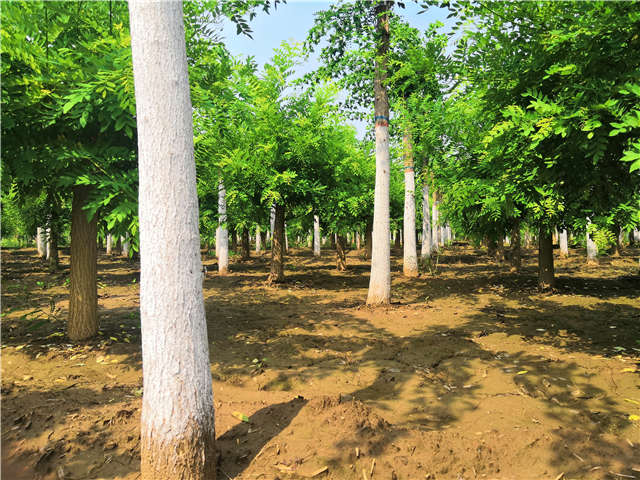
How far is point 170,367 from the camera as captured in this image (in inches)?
112

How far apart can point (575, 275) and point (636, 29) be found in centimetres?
1307

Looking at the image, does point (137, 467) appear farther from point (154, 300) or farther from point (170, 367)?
point (154, 300)

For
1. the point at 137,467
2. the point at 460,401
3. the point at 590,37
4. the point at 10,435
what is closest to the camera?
the point at 137,467

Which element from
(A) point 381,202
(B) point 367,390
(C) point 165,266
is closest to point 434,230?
(A) point 381,202

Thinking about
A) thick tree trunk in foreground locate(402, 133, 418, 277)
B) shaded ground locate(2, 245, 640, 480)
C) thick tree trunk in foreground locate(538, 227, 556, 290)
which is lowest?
shaded ground locate(2, 245, 640, 480)

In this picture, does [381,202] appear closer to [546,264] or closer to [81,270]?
[546,264]

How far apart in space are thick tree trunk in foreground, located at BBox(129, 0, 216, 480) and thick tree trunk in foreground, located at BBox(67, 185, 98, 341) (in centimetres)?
457

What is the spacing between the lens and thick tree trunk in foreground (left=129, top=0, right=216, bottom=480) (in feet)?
9.30

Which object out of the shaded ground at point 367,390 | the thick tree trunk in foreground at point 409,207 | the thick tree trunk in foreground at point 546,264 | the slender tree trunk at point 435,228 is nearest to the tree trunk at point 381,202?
the shaded ground at point 367,390

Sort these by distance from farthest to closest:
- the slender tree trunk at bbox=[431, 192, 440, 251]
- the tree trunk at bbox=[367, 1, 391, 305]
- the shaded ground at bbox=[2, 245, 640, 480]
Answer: the slender tree trunk at bbox=[431, 192, 440, 251] < the tree trunk at bbox=[367, 1, 391, 305] < the shaded ground at bbox=[2, 245, 640, 480]


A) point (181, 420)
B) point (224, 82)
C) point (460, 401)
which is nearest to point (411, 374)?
point (460, 401)

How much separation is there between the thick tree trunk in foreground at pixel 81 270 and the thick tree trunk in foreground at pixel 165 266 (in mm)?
4573

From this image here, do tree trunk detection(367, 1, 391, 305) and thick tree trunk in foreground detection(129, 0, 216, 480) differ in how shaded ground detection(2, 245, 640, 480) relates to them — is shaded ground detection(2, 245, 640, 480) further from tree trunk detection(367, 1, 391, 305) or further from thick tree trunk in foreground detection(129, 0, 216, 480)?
tree trunk detection(367, 1, 391, 305)

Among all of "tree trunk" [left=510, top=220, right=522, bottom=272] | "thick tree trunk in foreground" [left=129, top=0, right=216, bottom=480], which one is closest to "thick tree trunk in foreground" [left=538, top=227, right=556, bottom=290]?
"tree trunk" [left=510, top=220, right=522, bottom=272]
